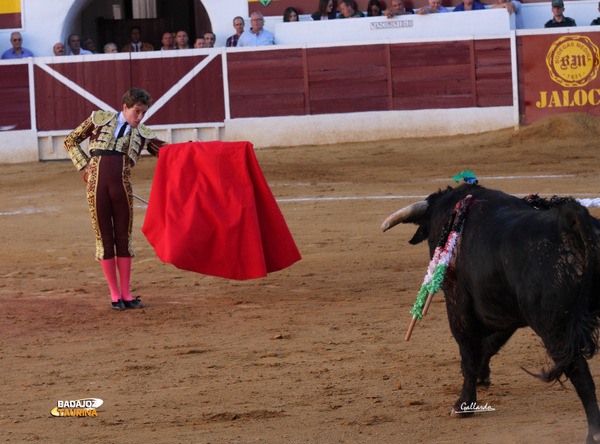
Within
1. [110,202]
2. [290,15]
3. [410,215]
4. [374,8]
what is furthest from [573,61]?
[410,215]

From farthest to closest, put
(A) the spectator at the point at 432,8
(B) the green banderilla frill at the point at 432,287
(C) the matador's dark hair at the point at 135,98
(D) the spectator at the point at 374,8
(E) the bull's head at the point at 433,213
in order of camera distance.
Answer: (D) the spectator at the point at 374,8 < (A) the spectator at the point at 432,8 < (C) the matador's dark hair at the point at 135,98 < (E) the bull's head at the point at 433,213 < (B) the green banderilla frill at the point at 432,287

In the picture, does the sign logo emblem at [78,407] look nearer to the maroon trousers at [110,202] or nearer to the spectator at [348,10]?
the maroon trousers at [110,202]

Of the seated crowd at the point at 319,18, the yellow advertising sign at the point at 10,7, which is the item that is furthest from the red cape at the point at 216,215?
the yellow advertising sign at the point at 10,7

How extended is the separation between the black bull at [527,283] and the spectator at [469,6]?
9075 millimetres

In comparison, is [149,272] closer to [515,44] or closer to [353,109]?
[353,109]

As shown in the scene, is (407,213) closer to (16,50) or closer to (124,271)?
(124,271)

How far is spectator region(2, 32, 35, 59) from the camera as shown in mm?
12219

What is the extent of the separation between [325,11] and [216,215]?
24.6ft

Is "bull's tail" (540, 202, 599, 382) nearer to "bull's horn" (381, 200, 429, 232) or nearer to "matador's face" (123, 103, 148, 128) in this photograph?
"bull's horn" (381, 200, 429, 232)

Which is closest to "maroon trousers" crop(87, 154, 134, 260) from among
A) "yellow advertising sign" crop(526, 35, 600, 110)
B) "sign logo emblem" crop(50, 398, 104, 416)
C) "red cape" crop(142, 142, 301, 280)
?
"red cape" crop(142, 142, 301, 280)

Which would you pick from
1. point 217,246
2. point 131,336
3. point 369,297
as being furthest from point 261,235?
point 131,336

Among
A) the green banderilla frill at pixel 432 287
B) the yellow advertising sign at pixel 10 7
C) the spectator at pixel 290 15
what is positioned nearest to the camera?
the green banderilla frill at pixel 432 287

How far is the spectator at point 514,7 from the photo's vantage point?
37.6 feet

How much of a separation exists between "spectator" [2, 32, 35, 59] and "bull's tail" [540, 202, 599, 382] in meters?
11.0
